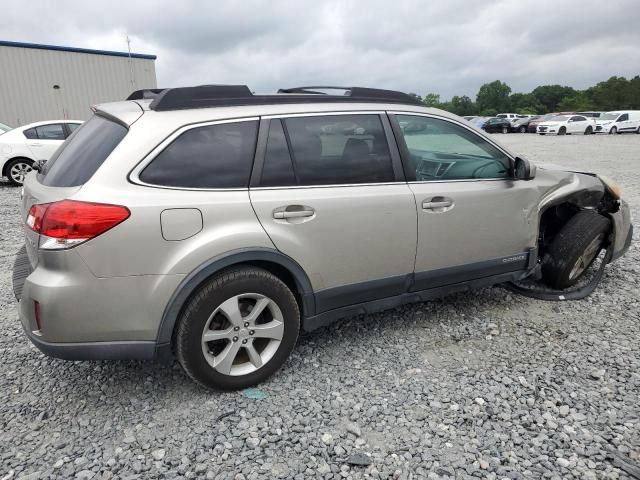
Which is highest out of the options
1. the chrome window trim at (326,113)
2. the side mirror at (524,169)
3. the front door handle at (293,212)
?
the chrome window trim at (326,113)

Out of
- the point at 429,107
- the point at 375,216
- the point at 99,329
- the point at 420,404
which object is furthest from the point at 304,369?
the point at 429,107

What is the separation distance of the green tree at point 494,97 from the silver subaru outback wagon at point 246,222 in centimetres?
10673

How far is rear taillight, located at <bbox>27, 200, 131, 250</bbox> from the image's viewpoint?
7.41 ft

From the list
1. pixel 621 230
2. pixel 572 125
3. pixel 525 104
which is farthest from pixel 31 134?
pixel 525 104

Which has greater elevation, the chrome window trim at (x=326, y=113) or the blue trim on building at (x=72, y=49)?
the blue trim on building at (x=72, y=49)

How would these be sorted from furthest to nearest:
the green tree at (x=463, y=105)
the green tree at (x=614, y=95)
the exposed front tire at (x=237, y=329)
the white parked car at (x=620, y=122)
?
1. the green tree at (x=463, y=105)
2. the green tree at (x=614, y=95)
3. the white parked car at (x=620, y=122)
4. the exposed front tire at (x=237, y=329)

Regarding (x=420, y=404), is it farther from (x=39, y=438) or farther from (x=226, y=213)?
(x=39, y=438)

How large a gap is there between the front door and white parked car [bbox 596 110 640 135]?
34298 millimetres

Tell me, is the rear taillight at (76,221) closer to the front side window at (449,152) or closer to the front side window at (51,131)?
the front side window at (449,152)

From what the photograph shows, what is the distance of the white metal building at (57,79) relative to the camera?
18.1 m

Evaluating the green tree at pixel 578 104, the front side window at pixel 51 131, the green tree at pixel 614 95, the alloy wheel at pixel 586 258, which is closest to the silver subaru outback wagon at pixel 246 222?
the alloy wheel at pixel 586 258

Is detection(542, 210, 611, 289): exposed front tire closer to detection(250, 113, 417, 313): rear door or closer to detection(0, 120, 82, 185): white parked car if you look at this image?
detection(250, 113, 417, 313): rear door

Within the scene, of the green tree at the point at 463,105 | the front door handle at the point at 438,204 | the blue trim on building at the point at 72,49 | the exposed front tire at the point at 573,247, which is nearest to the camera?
the front door handle at the point at 438,204

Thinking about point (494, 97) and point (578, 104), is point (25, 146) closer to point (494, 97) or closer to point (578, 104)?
point (578, 104)
